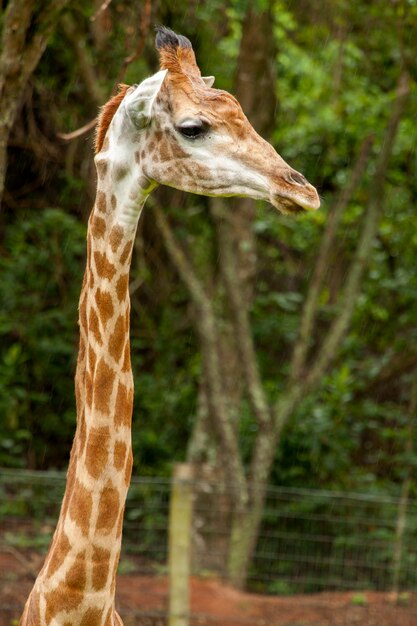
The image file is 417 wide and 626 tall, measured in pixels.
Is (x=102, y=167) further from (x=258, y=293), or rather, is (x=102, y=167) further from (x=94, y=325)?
(x=258, y=293)

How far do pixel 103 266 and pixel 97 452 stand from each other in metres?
0.54

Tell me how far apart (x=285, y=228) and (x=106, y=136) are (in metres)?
6.94

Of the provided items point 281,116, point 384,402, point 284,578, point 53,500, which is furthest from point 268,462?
point 281,116

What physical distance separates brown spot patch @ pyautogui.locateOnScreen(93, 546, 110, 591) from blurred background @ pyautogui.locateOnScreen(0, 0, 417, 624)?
3.82 metres

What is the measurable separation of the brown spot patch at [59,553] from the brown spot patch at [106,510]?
115mm

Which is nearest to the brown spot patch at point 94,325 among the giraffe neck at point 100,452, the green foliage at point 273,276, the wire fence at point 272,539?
the giraffe neck at point 100,452

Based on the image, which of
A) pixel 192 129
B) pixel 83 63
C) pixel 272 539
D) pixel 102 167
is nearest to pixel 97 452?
pixel 102 167

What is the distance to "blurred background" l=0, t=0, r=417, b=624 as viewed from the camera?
25.8 ft

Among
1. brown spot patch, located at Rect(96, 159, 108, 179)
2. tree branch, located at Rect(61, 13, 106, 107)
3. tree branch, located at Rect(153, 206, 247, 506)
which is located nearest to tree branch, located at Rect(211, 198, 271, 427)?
tree branch, located at Rect(153, 206, 247, 506)

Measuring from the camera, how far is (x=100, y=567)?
296 cm

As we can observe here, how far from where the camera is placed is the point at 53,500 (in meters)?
7.14

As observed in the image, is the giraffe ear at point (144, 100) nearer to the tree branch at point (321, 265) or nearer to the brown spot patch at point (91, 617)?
the brown spot patch at point (91, 617)

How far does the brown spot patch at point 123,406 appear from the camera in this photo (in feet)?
9.84

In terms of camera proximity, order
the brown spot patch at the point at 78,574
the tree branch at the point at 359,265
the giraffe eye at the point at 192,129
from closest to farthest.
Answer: the giraffe eye at the point at 192,129 < the brown spot patch at the point at 78,574 < the tree branch at the point at 359,265
